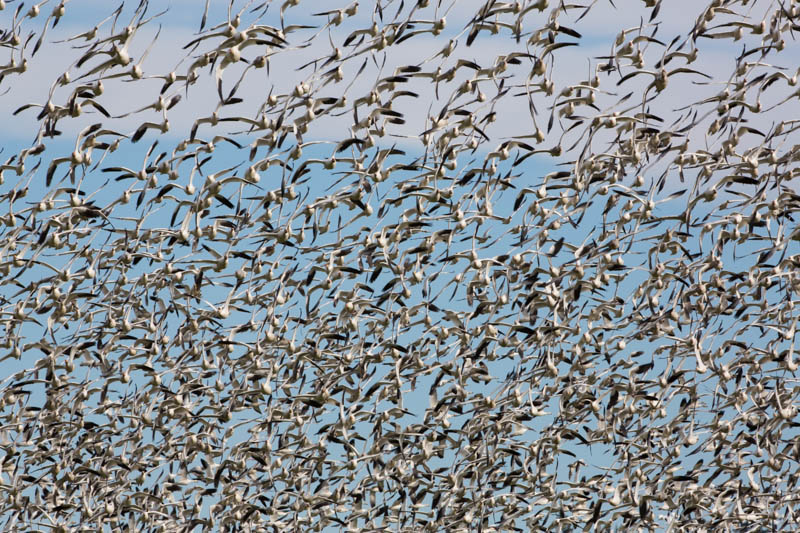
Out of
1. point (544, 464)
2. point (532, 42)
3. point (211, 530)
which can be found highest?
point (532, 42)

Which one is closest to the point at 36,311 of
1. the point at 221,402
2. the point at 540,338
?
the point at 221,402

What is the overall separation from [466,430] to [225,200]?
486cm

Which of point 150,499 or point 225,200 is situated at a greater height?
point 225,200

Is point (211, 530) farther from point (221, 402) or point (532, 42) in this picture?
point (532, 42)

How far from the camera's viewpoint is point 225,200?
1377 cm

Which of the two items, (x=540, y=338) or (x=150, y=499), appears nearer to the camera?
(x=540, y=338)

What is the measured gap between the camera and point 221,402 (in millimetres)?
16250

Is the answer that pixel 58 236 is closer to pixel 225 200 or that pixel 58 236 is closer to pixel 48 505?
pixel 225 200

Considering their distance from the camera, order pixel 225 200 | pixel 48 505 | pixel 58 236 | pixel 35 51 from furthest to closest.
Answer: pixel 48 505 → pixel 58 236 → pixel 225 200 → pixel 35 51

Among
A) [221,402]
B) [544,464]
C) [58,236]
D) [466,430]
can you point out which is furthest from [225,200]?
[544,464]

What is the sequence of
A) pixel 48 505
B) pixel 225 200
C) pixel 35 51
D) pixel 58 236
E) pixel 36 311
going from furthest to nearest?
pixel 48 505 < pixel 36 311 < pixel 58 236 < pixel 225 200 < pixel 35 51

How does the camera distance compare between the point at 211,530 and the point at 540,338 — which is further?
the point at 211,530

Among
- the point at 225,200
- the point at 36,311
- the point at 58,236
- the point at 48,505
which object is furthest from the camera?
the point at 48,505

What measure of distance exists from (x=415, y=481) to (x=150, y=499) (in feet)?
12.1
